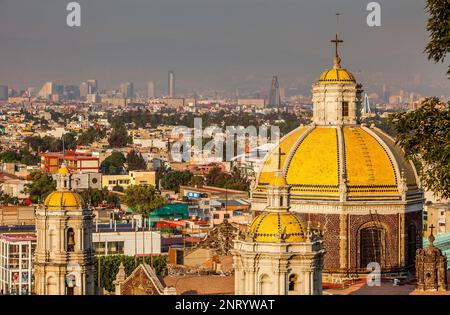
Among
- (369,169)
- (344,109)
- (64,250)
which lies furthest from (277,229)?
(344,109)

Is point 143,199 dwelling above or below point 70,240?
below

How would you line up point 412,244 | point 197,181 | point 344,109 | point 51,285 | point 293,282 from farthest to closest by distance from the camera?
point 197,181, point 344,109, point 412,244, point 51,285, point 293,282

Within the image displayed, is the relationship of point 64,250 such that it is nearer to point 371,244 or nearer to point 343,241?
point 343,241

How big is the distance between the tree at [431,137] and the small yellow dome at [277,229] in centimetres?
623

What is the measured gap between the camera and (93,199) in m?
101

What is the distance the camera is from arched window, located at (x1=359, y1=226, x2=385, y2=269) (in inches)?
1607

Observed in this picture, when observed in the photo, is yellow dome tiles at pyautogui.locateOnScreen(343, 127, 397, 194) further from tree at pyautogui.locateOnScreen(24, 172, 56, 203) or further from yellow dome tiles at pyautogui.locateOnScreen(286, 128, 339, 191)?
tree at pyautogui.locateOnScreen(24, 172, 56, 203)

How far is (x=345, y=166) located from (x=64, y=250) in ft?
27.0

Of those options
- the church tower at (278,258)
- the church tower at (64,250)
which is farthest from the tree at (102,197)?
the church tower at (278,258)

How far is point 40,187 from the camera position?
10988 centimetres

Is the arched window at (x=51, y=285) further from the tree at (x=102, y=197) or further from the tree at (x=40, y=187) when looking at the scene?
the tree at (x=40, y=187)
